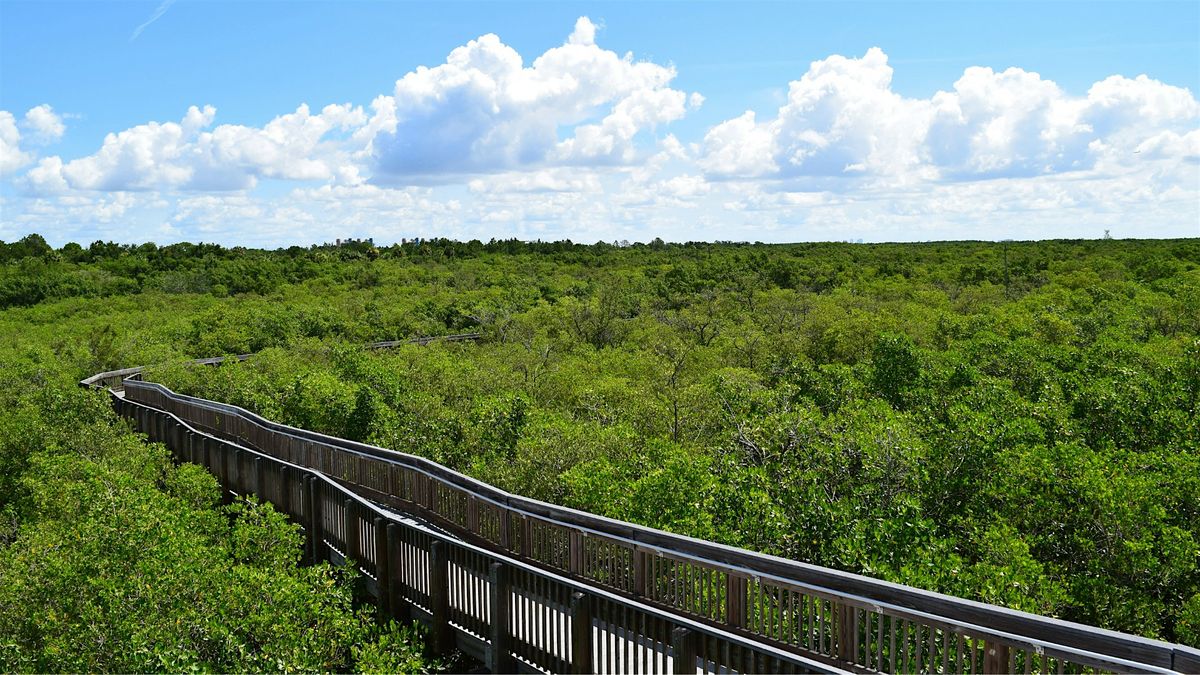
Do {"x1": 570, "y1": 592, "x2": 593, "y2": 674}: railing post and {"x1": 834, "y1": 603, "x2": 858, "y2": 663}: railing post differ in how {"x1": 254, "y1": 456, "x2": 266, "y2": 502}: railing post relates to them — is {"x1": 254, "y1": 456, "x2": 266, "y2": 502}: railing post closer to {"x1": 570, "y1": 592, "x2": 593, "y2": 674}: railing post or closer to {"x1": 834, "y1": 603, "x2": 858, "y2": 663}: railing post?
{"x1": 570, "y1": 592, "x2": 593, "y2": 674}: railing post

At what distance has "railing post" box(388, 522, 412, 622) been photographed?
11555 millimetres

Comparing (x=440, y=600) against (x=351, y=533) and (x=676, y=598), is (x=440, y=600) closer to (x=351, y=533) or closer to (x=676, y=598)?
(x=351, y=533)

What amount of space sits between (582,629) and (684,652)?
4.41ft

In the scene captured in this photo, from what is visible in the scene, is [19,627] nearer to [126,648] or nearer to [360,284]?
[126,648]

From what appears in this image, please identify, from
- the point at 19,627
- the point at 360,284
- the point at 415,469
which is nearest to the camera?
the point at 19,627

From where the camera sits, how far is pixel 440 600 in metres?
10.6

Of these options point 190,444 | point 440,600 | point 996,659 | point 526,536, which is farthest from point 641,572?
point 190,444

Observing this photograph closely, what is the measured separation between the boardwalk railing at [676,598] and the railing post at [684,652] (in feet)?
0.06

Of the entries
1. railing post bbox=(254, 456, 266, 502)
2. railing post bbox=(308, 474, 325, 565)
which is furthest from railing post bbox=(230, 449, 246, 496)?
railing post bbox=(308, 474, 325, 565)

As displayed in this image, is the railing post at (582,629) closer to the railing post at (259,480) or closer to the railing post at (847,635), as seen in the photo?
the railing post at (847,635)

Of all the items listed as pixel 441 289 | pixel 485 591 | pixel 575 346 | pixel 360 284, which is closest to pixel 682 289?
pixel 441 289

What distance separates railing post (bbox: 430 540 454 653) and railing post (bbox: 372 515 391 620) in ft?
4.23

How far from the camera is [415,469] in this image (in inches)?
513

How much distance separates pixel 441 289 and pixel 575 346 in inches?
1374
